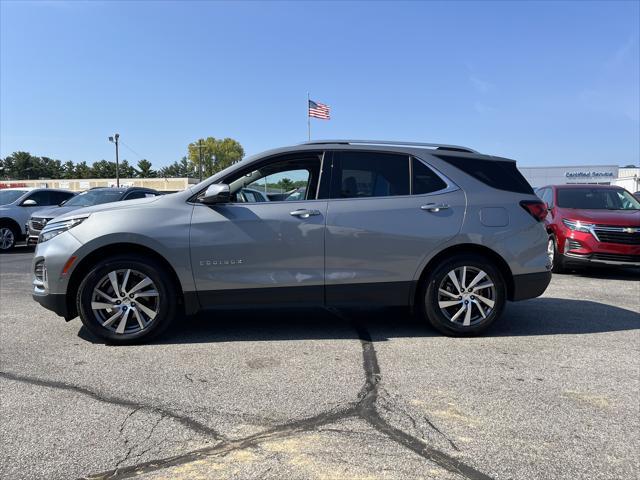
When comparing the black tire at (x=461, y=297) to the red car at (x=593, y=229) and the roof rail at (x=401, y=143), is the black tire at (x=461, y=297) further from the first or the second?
the red car at (x=593, y=229)

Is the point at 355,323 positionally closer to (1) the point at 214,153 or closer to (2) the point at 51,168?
(1) the point at 214,153

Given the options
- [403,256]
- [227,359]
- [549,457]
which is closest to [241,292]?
[227,359]

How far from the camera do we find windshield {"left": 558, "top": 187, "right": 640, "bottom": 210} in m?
8.95

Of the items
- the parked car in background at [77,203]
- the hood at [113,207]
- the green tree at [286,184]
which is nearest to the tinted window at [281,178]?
the green tree at [286,184]

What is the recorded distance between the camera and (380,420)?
9.69 ft

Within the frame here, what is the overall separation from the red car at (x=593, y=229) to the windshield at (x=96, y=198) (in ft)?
33.2

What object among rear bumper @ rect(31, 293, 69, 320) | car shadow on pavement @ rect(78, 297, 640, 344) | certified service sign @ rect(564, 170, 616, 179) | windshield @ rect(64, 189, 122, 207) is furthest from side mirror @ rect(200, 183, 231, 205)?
certified service sign @ rect(564, 170, 616, 179)

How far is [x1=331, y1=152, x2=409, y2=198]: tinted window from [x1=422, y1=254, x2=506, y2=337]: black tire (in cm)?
86

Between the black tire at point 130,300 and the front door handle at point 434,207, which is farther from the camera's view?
the front door handle at point 434,207

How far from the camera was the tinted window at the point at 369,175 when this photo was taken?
4605 millimetres

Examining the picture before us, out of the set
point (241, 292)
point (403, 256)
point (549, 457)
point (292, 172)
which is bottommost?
point (549, 457)

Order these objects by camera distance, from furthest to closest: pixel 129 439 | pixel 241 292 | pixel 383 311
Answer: pixel 383 311 < pixel 241 292 < pixel 129 439

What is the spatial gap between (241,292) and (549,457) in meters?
2.78

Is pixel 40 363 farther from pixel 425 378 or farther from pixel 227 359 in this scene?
pixel 425 378
